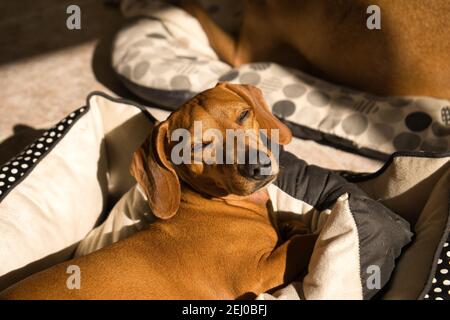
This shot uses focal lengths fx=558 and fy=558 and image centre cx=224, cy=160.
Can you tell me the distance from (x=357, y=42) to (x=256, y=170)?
1157 millimetres

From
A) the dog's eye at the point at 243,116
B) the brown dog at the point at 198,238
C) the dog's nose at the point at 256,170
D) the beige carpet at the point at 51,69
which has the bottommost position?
the beige carpet at the point at 51,69

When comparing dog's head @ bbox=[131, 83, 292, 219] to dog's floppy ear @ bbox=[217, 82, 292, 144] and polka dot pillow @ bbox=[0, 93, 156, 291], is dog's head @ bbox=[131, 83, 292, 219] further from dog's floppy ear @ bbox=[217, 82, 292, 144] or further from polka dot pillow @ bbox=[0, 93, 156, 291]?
polka dot pillow @ bbox=[0, 93, 156, 291]

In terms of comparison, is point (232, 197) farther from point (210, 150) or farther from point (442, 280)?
point (442, 280)

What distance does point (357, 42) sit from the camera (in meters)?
2.59

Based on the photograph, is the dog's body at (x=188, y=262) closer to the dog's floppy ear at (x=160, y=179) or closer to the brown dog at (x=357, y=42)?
the dog's floppy ear at (x=160, y=179)

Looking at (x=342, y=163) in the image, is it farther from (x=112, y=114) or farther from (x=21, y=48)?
(x=21, y=48)

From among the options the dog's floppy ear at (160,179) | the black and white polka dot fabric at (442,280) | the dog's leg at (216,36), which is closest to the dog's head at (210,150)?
the dog's floppy ear at (160,179)

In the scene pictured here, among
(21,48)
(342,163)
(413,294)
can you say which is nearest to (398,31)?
(342,163)

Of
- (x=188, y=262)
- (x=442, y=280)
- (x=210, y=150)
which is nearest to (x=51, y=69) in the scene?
(x=210, y=150)

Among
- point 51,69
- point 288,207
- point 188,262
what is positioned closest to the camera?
point 188,262

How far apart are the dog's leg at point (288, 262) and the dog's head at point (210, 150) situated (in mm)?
227

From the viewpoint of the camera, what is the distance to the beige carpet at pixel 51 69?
2857 mm

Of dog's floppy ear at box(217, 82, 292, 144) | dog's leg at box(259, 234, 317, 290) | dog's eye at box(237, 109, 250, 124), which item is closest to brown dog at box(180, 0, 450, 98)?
dog's floppy ear at box(217, 82, 292, 144)
